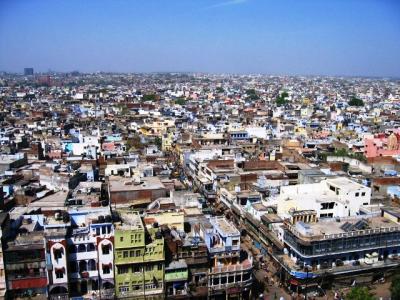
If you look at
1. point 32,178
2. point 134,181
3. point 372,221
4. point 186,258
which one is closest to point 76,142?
point 32,178

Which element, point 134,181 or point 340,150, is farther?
point 340,150

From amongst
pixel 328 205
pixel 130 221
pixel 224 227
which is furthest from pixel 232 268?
pixel 328 205

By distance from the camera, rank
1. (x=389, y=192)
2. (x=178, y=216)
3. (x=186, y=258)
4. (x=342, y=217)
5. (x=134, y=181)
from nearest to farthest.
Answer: (x=186, y=258) → (x=178, y=216) → (x=342, y=217) → (x=134, y=181) → (x=389, y=192)

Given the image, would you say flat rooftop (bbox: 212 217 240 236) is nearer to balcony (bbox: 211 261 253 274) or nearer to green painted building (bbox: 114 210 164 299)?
balcony (bbox: 211 261 253 274)

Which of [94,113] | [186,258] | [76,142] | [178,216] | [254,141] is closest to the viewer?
[186,258]

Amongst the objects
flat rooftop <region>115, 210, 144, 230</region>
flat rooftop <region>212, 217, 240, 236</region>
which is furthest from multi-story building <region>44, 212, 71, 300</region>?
flat rooftop <region>212, 217, 240, 236</region>

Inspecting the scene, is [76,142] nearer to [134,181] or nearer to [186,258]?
[134,181]

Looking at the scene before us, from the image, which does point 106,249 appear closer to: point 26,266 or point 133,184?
point 26,266

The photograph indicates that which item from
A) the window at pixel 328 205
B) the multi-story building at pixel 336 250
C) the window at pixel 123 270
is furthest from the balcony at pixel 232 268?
the window at pixel 328 205
